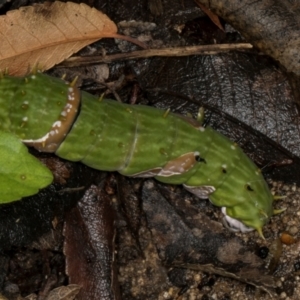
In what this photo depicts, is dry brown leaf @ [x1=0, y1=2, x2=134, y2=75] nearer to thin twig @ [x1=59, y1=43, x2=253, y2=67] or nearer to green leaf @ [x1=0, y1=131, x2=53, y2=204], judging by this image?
thin twig @ [x1=59, y1=43, x2=253, y2=67]

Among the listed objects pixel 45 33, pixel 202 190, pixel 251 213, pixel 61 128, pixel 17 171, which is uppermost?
pixel 45 33

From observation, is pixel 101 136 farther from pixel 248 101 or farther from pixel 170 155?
pixel 248 101

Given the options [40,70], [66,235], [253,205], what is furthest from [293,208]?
[40,70]

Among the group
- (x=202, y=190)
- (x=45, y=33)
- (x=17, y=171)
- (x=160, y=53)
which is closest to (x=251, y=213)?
(x=202, y=190)

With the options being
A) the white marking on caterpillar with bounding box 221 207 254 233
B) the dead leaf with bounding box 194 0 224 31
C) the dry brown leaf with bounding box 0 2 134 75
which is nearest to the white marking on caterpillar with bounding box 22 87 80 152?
the dry brown leaf with bounding box 0 2 134 75

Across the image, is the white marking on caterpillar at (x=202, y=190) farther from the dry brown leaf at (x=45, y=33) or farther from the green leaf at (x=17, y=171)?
the dry brown leaf at (x=45, y=33)

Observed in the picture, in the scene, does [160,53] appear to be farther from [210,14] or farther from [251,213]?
[251,213]
